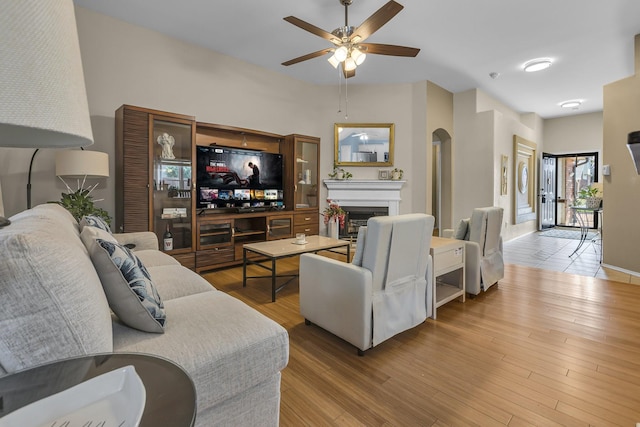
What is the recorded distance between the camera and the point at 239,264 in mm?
4254

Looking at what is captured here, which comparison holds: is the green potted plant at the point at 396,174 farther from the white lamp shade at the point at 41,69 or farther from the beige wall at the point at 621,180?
the white lamp shade at the point at 41,69

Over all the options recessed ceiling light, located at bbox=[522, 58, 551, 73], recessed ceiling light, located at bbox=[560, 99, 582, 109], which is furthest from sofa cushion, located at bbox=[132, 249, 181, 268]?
recessed ceiling light, located at bbox=[560, 99, 582, 109]

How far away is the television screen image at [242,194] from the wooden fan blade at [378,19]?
259cm

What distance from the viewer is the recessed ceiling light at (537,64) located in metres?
4.63

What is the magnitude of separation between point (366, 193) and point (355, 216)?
0.52m

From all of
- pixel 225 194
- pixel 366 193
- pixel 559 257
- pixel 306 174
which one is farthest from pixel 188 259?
pixel 559 257

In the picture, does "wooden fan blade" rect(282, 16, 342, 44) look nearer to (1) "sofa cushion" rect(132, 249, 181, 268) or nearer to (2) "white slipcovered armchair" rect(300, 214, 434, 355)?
(2) "white slipcovered armchair" rect(300, 214, 434, 355)

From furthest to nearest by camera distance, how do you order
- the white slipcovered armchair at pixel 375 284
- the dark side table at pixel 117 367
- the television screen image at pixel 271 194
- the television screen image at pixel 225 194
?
the television screen image at pixel 271 194 → the television screen image at pixel 225 194 → the white slipcovered armchair at pixel 375 284 → the dark side table at pixel 117 367

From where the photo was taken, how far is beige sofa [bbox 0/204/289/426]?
2.36 ft

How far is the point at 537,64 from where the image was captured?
15.4 ft

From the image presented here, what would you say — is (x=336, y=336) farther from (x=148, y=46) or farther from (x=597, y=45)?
(x=597, y=45)

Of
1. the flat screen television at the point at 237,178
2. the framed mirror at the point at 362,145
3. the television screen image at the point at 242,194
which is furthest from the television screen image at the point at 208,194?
the framed mirror at the point at 362,145

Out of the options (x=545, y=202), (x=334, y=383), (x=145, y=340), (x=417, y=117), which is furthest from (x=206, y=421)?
(x=545, y=202)

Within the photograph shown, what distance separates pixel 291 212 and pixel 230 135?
152 cm
